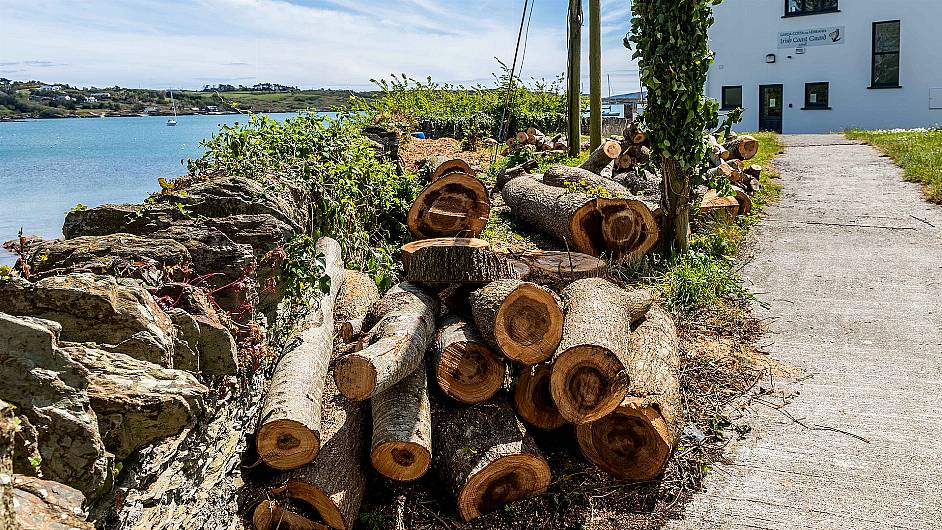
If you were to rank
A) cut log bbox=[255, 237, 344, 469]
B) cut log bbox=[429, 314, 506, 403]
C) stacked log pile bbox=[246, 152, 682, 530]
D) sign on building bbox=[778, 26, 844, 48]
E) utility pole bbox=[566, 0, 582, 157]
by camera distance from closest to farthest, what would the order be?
cut log bbox=[255, 237, 344, 469], stacked log pile bbox=[246, 152, 682, 530], cut log bbox=[429, 314, 506, 403], utility pole bbox=[566, 0, 582, 157], sign on building bbox=[778, 26, 844, 48]

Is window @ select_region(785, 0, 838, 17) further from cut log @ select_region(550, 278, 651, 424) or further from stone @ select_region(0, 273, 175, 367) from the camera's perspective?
stone @ select_region(0, 273, 175, 367)

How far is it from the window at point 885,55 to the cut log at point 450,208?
26.7 meters

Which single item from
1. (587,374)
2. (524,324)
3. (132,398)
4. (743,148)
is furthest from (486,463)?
(743,148)

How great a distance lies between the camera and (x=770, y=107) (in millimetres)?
30812

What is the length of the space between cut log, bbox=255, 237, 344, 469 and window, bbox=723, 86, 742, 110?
30.7m

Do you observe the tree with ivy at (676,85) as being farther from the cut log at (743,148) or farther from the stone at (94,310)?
the stone at (94,310)

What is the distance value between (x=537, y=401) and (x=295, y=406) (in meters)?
1.51

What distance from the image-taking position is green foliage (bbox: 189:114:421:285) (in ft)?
19.5

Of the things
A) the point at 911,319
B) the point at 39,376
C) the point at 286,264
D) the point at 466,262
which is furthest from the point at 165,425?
the point at 911,319

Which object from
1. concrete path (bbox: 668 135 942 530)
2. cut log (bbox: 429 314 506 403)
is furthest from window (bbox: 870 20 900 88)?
cut log (bbox: 429 314 506 403)

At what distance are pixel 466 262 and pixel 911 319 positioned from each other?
13.8ft

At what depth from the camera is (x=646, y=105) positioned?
7.85 m

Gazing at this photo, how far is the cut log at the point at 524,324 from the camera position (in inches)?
167

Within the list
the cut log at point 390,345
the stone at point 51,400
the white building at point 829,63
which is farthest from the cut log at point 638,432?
the white building at point 829,63
